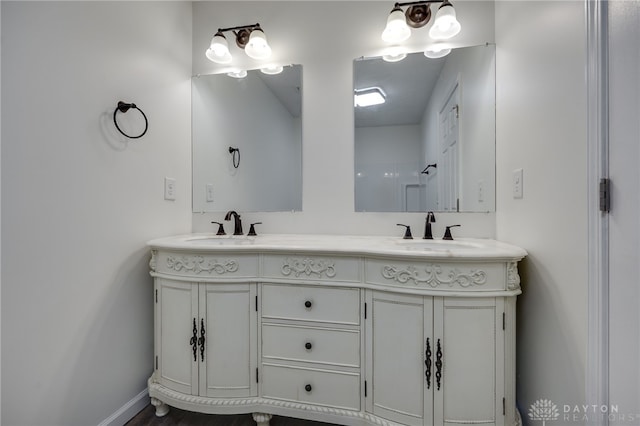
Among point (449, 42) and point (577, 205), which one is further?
point (449, 42)

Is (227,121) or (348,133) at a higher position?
(227,121)

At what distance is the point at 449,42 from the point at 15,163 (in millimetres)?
1995

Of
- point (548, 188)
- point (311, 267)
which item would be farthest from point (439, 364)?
point (548, 188)

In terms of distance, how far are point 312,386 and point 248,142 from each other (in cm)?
142

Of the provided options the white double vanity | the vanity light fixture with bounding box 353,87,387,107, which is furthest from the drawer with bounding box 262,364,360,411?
the vanity light fixture with bounding box 353,87,387,107

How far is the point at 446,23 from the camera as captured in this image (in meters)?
1.43

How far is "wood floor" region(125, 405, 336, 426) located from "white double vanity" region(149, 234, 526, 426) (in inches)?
2.7

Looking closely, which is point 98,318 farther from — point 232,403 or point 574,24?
point 574,24

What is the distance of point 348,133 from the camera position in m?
1.65

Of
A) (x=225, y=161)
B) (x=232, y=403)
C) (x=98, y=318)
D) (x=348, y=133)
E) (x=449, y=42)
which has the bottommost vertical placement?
(x=232, y=403)

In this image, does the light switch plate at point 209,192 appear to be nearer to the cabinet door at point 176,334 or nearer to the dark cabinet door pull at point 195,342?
the cabinet door at point 176,334

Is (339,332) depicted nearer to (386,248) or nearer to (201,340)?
(386,248)

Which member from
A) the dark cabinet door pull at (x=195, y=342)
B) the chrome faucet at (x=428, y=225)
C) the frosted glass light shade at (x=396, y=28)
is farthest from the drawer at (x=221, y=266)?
the frosted glass light shade at (x=396, y=28)

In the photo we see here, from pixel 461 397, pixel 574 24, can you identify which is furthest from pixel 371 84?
pixel 461 397
